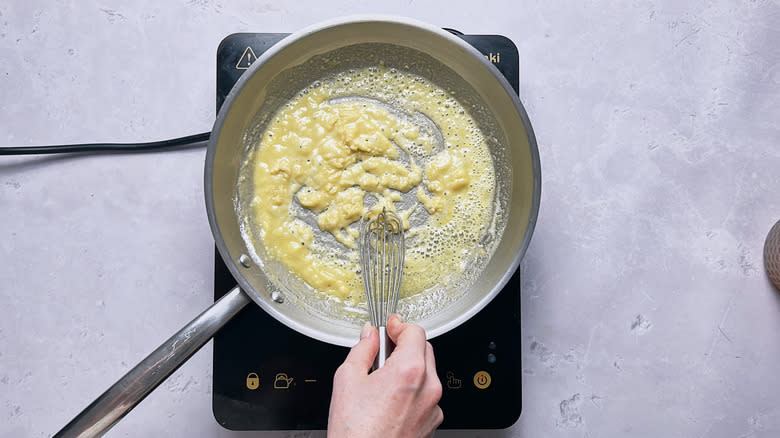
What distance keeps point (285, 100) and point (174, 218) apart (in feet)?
0.80

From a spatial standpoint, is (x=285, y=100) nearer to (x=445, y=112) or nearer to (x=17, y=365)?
(x=445, y=112)

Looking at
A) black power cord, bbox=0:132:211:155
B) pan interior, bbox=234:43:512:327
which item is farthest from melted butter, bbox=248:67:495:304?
black power cord, bbox=0:132:211:155

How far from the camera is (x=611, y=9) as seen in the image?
926 mm

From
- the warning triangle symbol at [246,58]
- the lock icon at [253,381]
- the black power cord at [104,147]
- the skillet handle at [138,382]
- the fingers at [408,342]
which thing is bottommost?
the lock icon at [253,381]

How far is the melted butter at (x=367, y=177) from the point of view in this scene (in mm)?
854

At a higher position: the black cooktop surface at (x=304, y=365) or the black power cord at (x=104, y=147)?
the black power cord at (x=104, y=147)

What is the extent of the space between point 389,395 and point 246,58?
Answer: 51cm

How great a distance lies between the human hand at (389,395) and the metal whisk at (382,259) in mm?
166

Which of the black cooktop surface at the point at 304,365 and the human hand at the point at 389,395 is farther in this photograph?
the black cooktop surface at the point at 304,365

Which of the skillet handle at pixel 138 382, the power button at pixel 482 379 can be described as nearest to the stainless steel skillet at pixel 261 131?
the skillet handle at pixel 138 382

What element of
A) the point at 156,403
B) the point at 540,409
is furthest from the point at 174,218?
the point at 540,409

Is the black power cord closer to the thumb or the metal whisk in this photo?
the metal whisk

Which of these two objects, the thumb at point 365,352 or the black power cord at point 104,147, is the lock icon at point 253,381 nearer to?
the thumb at point 365,352

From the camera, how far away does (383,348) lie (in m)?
0.71
